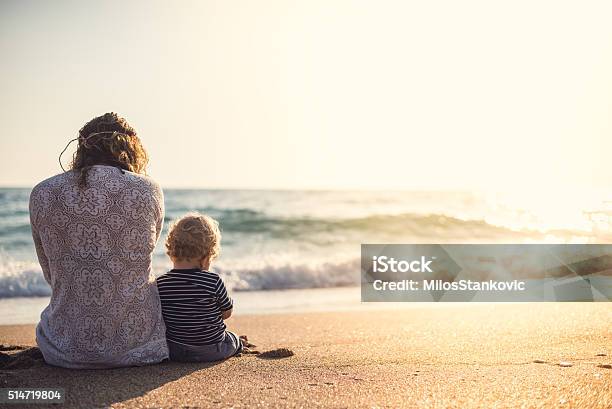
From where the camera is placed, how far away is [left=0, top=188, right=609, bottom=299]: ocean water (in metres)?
10.3

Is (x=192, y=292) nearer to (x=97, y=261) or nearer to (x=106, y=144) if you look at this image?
(x=97, y=261)

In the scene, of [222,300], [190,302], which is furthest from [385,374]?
[190,302]

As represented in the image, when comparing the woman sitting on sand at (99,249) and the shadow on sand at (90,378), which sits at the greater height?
the woman sitting on sand at (99,249)

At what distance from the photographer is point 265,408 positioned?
285cm

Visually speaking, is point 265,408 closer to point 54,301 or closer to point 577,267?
point 54,301

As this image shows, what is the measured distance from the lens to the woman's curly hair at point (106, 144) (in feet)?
11.3

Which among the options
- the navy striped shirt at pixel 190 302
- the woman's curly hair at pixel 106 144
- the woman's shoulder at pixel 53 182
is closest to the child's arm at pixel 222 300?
the navy striped shirt at pixel 190 302

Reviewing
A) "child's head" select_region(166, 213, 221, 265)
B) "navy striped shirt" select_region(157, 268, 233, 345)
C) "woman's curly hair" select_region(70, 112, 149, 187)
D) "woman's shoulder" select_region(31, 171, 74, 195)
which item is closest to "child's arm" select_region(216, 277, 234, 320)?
"navy striped shirt" select_region(157, 268, 233, 345)

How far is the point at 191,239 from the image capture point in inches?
140

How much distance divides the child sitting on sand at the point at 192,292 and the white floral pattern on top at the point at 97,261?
0.13m

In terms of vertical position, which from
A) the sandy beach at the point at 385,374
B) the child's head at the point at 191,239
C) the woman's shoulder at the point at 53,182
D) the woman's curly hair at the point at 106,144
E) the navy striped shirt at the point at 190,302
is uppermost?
the woman's curly hair at the point at 106,144

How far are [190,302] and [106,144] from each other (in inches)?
36.4

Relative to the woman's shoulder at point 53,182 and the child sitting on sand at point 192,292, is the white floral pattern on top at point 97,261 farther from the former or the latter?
the child sitting on sand at point 192,292

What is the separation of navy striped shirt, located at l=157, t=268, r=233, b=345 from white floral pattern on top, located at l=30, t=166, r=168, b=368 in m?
0.13
